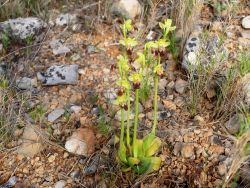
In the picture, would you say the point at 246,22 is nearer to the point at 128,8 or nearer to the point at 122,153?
the point at 128,8

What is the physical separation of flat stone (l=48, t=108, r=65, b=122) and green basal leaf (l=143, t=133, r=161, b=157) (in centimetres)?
63

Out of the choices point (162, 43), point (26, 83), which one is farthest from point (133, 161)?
point (26, 83)

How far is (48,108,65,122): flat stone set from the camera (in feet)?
7.29

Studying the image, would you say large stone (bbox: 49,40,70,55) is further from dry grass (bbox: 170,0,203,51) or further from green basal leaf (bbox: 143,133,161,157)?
green basal leaf (bbox: 143,133,161,157)

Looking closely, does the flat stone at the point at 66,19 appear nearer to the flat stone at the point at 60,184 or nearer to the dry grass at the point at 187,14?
the dry grass at the point at 187,14

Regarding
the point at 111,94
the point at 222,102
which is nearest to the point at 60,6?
the point at 111,94

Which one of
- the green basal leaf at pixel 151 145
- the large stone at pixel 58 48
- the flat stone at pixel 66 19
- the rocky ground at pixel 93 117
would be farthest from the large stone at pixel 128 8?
the green basal leaf at pixel 151 145

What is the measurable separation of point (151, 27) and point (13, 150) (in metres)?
1.24

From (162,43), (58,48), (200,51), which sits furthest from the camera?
(58,48)

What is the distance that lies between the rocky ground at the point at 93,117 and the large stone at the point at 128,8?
1 cm

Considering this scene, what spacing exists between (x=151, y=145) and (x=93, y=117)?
48 cm

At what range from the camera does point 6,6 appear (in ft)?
9.23

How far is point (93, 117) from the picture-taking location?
221 centimetres

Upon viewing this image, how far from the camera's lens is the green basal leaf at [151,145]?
5.98ft
